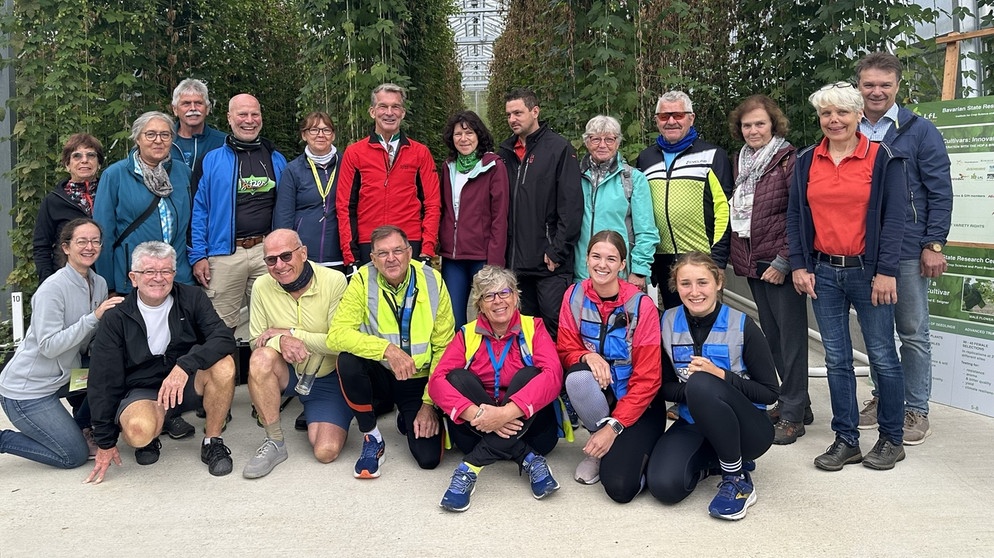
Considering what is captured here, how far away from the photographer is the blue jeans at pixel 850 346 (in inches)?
133

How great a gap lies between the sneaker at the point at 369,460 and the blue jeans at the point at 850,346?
207 cm

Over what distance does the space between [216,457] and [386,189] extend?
1.65 m

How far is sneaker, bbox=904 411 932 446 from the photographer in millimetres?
3762

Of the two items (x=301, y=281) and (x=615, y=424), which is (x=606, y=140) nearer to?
(x=615, y=424)

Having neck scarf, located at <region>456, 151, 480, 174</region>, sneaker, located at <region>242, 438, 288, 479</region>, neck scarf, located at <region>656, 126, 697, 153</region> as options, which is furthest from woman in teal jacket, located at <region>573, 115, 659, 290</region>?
sneaker, located at <region>242, 438, 288, 479</region>

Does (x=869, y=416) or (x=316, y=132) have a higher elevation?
(x=316, y=132)

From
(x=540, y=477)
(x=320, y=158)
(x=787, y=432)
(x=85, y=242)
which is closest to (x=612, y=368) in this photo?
(x=540, y=477)

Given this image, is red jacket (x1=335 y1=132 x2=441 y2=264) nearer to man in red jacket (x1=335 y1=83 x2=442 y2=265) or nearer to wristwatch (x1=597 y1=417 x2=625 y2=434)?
man in red jacket (x1=335 y1=83 x2=442 y2=265)

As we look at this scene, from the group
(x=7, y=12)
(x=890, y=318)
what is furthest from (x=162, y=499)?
(x=7, y=12)

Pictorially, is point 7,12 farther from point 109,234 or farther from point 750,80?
point 750,80

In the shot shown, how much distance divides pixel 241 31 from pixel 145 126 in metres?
3.31

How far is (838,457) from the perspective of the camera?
3459 mm

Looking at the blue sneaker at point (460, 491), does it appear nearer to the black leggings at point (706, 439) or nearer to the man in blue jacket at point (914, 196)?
the black leggings at point (706, 439)

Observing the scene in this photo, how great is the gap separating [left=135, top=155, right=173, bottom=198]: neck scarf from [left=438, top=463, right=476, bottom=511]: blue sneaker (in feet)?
7.46
